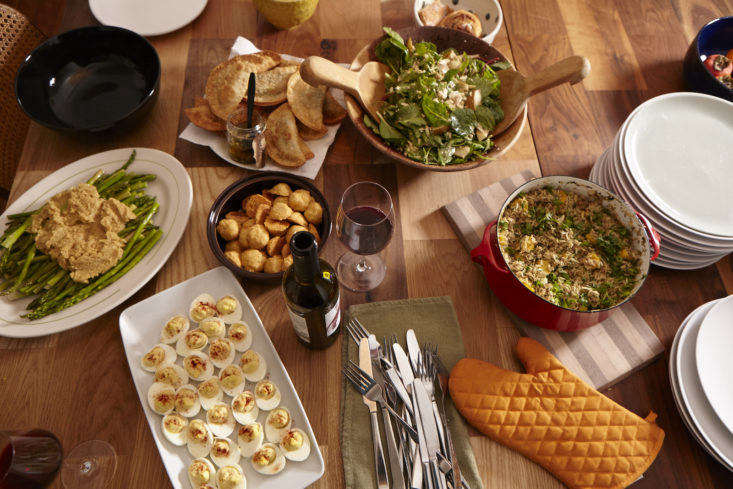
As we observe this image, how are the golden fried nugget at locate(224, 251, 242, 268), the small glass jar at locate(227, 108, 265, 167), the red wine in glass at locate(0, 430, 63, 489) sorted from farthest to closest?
the small glass jar at locate(227, 108, 265, 167) < the golden fried nugget at locate(224, 251, 242, 268) < the red wine in glass at locate(0, 430, 63, 489)

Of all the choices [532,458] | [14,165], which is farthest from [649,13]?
[14,165]

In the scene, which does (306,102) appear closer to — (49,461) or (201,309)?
(201,309)

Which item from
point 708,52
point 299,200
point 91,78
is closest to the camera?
point 299,200

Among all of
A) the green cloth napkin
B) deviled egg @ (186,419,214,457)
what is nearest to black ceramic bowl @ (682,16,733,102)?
the green cloth napkin

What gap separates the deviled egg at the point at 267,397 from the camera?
1067 millimetres

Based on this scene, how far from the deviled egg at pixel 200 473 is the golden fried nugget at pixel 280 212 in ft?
2.02

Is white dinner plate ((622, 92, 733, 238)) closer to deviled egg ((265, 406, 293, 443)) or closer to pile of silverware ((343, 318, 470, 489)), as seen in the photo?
pile of silverware ((343, 318, 470, 489))

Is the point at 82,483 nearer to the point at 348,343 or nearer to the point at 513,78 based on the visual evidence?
the point at 348,343

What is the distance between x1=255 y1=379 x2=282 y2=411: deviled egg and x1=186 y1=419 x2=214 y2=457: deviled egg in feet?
0.42

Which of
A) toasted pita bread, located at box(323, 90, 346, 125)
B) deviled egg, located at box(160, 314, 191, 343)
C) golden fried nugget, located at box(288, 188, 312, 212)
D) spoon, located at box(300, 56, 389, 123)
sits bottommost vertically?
deviled egg, located at box(160, 314, 191, 343)

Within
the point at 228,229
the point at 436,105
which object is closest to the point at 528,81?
the point at 436,105

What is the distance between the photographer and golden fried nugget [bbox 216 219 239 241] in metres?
1.24

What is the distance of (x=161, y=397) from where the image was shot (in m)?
1.06

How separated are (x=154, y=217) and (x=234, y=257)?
1.05 feet
